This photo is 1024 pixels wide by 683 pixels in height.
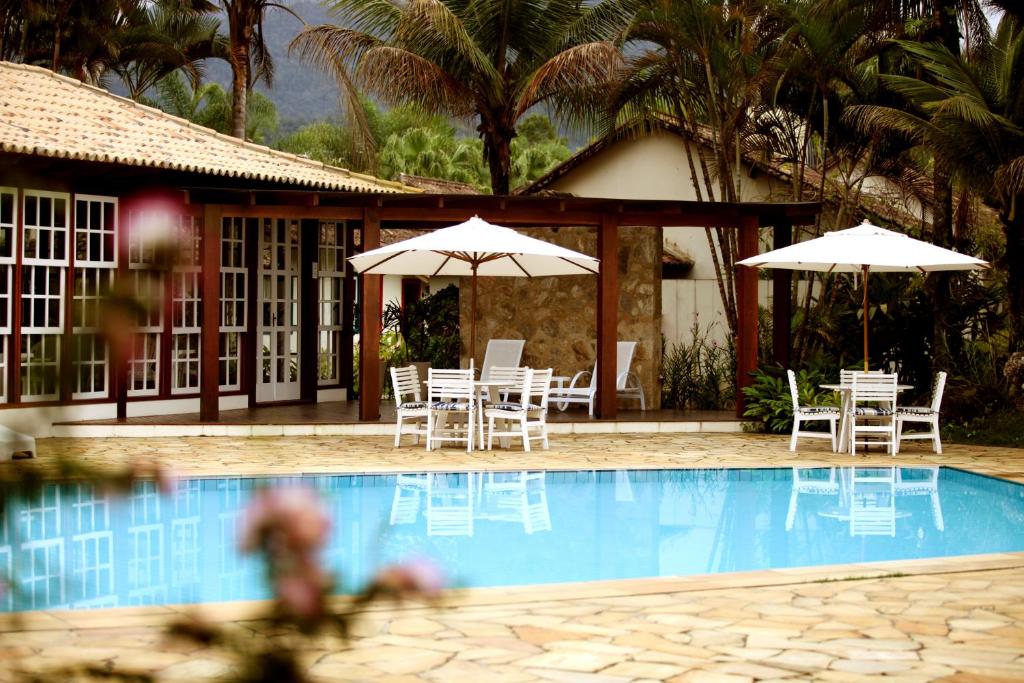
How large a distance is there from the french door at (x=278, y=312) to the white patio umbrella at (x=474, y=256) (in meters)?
3.25

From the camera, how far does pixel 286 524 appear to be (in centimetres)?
98

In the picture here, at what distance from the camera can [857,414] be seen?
13789 millimetres

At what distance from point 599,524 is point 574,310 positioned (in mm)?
9832

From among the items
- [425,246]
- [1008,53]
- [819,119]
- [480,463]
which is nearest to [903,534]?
[480,463]

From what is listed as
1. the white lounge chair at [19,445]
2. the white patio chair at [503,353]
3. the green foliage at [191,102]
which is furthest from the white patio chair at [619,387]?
the green foliage at [191,102]

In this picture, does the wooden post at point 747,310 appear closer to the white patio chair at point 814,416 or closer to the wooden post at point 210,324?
the white patio chair at point 814,416

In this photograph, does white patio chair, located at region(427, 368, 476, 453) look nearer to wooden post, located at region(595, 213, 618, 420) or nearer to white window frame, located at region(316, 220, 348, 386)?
wooden post, located at region(595, 213, 618, 420)

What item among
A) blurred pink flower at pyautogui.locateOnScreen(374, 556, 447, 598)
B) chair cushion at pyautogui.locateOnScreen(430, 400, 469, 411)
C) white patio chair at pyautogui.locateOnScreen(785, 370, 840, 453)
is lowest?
white patio chair at pyautogui.locateOnScreen(785, 370, 840, 453)

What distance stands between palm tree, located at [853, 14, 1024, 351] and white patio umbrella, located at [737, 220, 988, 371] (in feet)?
3.65

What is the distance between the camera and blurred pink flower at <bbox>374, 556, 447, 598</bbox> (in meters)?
1.10

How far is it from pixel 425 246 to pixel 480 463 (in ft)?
8.34

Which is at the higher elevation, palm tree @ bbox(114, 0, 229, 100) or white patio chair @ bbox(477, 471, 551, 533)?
palm tree @ bbox(114, 0, 229, 100)

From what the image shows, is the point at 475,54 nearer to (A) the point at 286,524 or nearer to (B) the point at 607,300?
(B) the point at 607,300

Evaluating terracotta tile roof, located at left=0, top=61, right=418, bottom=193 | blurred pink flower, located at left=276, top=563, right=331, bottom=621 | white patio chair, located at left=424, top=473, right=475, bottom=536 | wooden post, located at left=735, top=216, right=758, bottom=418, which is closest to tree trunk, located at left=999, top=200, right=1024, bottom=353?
wooden post, located at left=735, top=216, right=758, bottom=418
